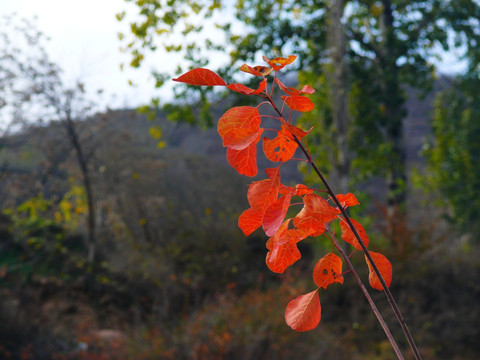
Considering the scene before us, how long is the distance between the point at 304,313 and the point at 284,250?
7 cm

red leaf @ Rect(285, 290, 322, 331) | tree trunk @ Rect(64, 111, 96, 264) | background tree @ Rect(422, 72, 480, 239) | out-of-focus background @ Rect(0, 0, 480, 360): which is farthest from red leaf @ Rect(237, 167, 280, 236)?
background tree @ Rect(422, 72, 480, 239)

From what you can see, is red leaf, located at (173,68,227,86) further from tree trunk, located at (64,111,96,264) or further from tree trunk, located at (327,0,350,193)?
tree trunk, located at (64,111,96,264)

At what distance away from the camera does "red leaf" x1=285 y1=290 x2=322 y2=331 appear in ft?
1.59

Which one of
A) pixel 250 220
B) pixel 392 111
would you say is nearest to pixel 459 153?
pixel 392 111

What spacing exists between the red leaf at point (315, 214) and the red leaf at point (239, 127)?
0.10 m

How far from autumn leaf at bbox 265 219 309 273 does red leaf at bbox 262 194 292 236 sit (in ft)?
0.15

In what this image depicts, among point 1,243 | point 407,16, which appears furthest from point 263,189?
point 407,16

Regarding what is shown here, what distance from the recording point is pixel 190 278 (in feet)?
17.8

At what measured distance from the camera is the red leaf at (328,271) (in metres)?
0.54

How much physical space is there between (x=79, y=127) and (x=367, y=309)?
452 cm

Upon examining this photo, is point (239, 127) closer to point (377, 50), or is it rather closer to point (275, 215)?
point (275, 215)

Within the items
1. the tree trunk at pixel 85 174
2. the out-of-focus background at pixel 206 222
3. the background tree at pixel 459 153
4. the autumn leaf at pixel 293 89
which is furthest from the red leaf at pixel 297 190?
the background tree at pixel 459 153

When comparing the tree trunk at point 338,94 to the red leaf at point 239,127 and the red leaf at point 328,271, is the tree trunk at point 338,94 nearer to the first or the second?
the red leaf at point 328,271

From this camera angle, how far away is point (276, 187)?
1.53ft
